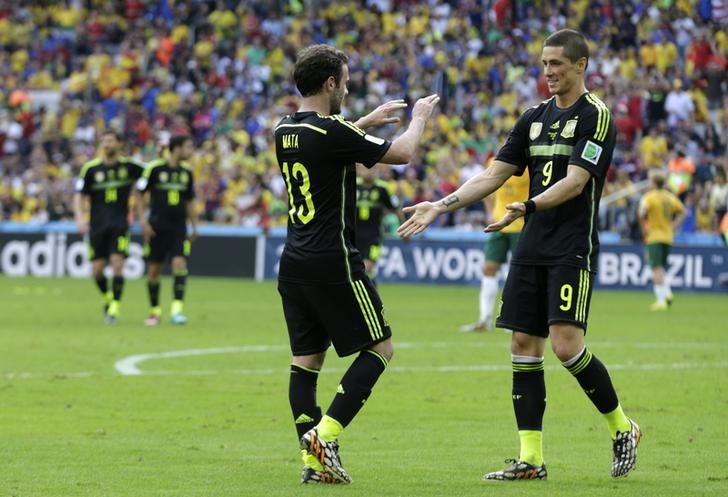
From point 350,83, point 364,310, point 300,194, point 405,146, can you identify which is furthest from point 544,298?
point 350,83

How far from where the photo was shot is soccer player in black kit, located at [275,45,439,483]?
767 centimetres

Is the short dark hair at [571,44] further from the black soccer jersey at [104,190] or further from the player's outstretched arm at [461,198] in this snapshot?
the black soccer jersey at [104,190]

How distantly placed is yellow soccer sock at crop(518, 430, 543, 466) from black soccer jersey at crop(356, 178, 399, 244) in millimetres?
13428

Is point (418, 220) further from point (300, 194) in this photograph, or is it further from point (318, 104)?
point (318, 104)

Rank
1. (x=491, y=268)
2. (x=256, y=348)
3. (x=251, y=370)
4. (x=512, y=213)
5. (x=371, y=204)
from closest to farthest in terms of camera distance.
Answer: (x=512, y=213) < (x=251, y=370) < (x=256, y=348) < (x=491, y=268) < (x=371, y=204)

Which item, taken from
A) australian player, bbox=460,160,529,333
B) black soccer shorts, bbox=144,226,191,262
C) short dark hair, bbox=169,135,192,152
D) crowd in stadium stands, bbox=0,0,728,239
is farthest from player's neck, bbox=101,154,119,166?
crowd in stadium stands, bbox=0,0,728,239

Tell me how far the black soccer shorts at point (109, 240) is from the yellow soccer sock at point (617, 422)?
1273 cm

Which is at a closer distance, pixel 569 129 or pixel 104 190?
pixel 569 129

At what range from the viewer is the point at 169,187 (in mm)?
20109

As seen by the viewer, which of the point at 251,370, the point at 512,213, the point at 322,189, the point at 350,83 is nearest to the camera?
the point at 512,213

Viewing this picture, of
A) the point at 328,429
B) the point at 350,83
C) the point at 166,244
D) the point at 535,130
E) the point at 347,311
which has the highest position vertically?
the point at 350,83

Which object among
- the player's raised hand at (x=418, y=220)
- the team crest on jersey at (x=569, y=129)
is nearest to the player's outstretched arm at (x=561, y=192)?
the team crest on jersey at (x=569, y=129)

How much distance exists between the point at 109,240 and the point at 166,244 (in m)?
0.77

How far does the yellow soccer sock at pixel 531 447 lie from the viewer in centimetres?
802
